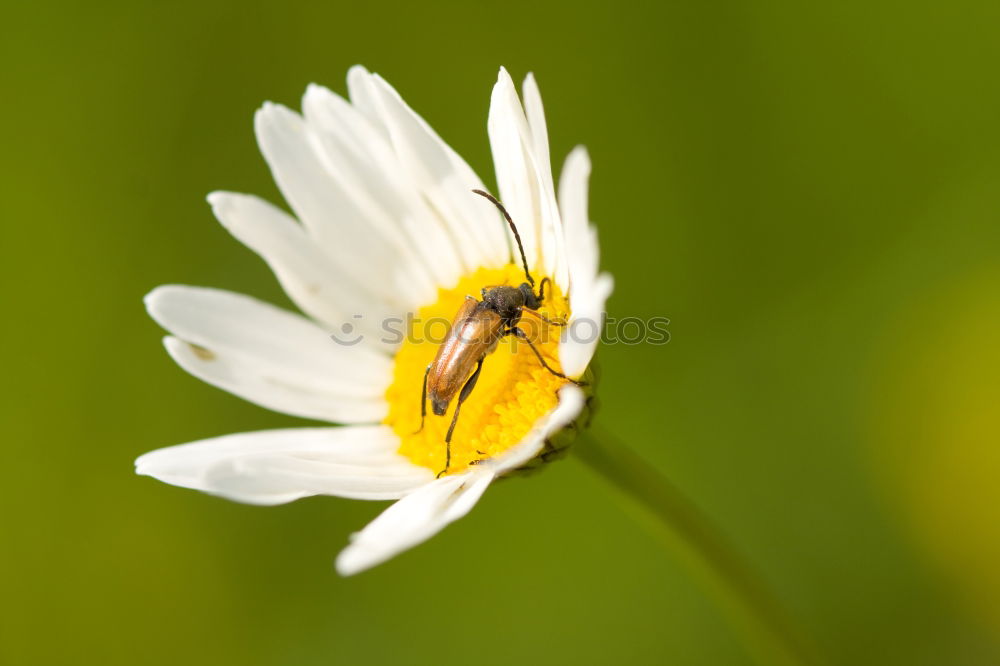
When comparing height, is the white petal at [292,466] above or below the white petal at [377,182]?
below

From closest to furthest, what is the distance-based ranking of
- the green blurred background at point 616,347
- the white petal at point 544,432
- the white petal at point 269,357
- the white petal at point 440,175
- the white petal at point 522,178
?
the white petal at point 544,432 → the white petal at point 522,178 → the white petal at point 440,175 → the white petal at point 269,357 → the green blurred background at point 616,347

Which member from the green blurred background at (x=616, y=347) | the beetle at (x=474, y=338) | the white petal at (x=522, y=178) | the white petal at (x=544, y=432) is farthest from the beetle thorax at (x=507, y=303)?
the green blurred background at (x=616, y=347)

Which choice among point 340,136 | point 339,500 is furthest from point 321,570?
point 340,136

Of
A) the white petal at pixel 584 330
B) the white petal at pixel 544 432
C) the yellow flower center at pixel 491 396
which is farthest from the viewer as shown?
the yellow flower center at pixel 491 396

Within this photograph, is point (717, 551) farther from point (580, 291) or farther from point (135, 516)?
point (135, 516)

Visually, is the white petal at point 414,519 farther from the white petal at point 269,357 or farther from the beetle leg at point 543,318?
the white petal at point 269,357

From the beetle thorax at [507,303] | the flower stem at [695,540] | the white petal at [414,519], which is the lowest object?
the flower stem at [695,540]

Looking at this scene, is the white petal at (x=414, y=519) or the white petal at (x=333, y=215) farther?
the white petal at (x=333, y=215)
